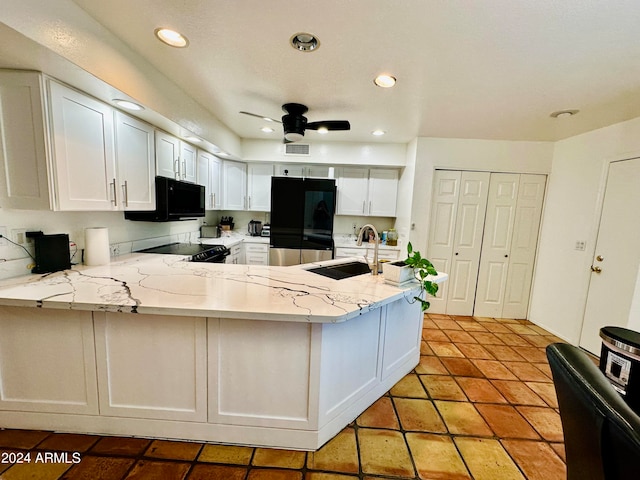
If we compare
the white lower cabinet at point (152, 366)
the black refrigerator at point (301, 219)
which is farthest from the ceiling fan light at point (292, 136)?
the white lower cabinet at point (152, 366)

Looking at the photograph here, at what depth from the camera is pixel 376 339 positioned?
1.84 m

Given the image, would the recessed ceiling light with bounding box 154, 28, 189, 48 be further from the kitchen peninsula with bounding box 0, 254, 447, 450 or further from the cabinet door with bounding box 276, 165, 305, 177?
the cabinet door with bounding box 276, 165, 305, 177

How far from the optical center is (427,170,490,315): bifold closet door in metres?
3.56

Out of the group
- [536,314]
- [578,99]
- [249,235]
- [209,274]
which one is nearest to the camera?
[209,274]

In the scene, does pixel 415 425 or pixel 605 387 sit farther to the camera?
pixel 415 425

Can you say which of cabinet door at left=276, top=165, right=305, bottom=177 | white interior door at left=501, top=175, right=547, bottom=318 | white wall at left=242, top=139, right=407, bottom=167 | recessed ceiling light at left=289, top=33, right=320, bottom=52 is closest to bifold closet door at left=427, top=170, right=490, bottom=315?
white interior door at left=501, top=175, right=547, bottom=318

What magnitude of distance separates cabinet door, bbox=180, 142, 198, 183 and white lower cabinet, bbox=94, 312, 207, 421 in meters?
2.05

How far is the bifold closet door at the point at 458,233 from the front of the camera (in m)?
3.56

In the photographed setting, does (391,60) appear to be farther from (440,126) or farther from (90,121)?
(90,121)

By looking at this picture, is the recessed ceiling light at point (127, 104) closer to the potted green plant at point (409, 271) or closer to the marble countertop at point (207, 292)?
the marble countertop at point (207, 292)

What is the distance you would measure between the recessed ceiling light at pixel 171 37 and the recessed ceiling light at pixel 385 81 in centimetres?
135

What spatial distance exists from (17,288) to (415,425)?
8.50 feet

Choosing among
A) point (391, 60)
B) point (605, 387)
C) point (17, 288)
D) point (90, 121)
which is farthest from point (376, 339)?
point (90, 121)

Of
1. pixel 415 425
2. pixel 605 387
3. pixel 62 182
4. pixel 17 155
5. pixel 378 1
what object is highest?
pixel 378 1
